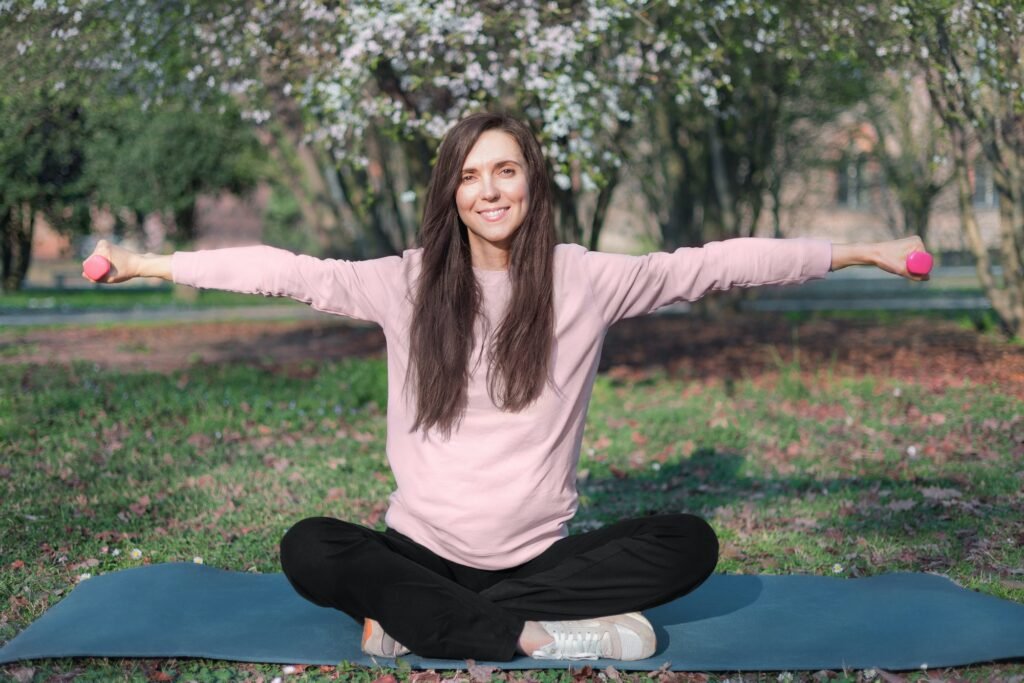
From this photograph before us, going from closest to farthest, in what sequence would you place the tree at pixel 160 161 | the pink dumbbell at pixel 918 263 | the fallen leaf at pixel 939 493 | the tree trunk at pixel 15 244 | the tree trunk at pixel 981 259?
the pink dumbbell at pixel 918 263
the fallen leaf at pixel 939 493
the tree trunk at pixel 981 259
the tree trunk at pixel 15 244
the tree at pixel 160 161

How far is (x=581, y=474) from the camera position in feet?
21.6

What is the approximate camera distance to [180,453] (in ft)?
Answer: 22.8

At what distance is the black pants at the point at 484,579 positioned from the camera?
3.36m

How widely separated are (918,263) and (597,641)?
1.51 meters

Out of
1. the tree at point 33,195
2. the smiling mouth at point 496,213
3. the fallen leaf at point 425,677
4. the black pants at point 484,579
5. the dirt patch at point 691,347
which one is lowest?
the fallen leaf at point 425,677

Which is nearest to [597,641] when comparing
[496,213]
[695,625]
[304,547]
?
[695,625]

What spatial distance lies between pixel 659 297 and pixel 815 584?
5.03ft

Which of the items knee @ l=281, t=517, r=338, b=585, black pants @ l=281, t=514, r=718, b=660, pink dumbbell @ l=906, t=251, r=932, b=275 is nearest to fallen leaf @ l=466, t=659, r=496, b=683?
black pants @ l=281, t=514, r=718, b=660

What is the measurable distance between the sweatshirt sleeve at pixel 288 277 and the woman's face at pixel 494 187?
366 millimetres

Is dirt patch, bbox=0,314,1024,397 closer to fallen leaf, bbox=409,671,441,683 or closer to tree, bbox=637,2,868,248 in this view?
tree, bbox=637,2,868,248

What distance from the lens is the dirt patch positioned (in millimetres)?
10102

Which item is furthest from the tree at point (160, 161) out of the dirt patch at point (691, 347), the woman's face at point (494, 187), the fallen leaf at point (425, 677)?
the fallen leaf at point (425, 677)

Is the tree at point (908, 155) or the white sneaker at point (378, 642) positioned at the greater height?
the tree at point (908, 155)

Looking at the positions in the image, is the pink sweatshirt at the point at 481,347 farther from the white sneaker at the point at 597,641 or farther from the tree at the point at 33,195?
the tree at the point at 33,195
